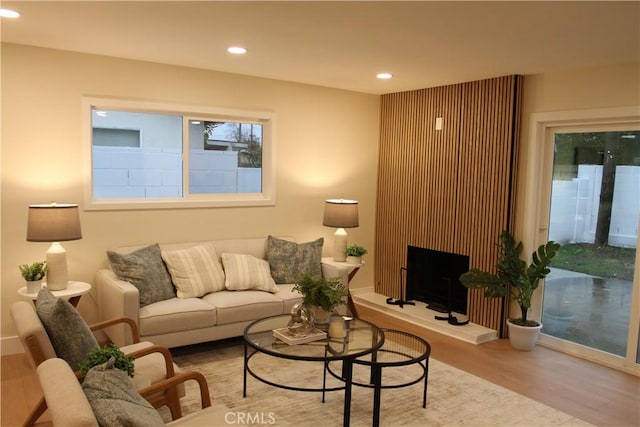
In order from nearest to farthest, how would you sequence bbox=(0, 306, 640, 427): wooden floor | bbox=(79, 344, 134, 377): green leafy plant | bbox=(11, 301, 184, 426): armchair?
bbox=(79, 344, 134, 377): green leafy plant, bbox=(11, 301, 184, 426): armchair, bbox=(0, 306, 640, 427): wooden floor

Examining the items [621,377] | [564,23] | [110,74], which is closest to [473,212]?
[621,377]

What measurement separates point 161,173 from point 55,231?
1285mm

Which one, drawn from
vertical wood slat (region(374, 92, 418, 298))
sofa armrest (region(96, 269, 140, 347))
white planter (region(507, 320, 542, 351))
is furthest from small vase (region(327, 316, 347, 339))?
vertical wood slat (region(374, 92, 418, 298))

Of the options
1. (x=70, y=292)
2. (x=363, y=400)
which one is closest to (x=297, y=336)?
(x=363, y=400)

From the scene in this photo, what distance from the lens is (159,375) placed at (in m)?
2.73

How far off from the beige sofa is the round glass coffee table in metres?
0.66

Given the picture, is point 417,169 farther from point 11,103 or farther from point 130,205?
point 11,103

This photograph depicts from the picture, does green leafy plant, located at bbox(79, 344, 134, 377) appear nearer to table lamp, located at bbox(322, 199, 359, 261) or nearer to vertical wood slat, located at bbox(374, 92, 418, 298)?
table lamp, located at bbox(322, 199, 359, 261)

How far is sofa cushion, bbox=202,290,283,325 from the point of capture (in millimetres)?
4043

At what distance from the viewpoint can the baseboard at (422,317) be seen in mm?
4629

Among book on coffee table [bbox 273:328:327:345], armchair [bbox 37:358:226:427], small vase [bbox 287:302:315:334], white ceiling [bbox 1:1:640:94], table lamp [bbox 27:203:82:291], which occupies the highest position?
white ceiling [bbox 1:1:640:94]

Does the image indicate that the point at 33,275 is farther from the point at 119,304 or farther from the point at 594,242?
the point at 594,242

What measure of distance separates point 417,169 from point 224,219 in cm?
219

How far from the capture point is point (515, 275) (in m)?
4.48
